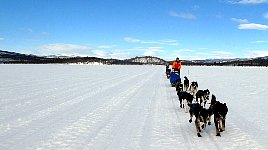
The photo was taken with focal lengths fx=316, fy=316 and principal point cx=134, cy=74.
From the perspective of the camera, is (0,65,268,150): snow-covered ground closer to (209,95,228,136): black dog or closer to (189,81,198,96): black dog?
(209,95,228,136): black dog

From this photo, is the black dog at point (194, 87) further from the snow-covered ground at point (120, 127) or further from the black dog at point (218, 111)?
the black dog at point (218, 111)

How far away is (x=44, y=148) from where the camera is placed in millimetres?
5027

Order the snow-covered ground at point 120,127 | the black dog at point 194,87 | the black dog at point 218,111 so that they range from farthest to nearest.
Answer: the black dog at point 194,87 → the black dog at point 218,111 → the snow-covered ground at point 120,127

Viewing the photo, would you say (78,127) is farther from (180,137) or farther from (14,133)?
(180,137)

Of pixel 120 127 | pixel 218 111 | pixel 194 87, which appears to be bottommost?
pixel 120 127

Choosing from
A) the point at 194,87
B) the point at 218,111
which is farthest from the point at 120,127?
the point at 194,87

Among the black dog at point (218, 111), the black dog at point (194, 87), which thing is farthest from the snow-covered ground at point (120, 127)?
the black dog at point (194, 87)

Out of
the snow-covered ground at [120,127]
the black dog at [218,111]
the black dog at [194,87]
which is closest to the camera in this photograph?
the snow-covered ground at [120,127]

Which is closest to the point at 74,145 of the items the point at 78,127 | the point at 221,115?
the point at 78,127

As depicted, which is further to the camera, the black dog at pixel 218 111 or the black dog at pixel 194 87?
the black dog at pixel 194 87

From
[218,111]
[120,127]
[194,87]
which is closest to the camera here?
[218,111]

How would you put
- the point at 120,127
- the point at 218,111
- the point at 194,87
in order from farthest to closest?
the point at 194,87, the point at 120,127, the point at 218,111

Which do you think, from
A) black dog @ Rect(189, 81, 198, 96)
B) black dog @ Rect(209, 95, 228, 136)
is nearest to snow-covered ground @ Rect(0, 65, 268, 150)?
black dog @ Rect(209, 95, 228, 136)

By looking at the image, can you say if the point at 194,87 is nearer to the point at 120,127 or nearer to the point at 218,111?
the point at 120,127
